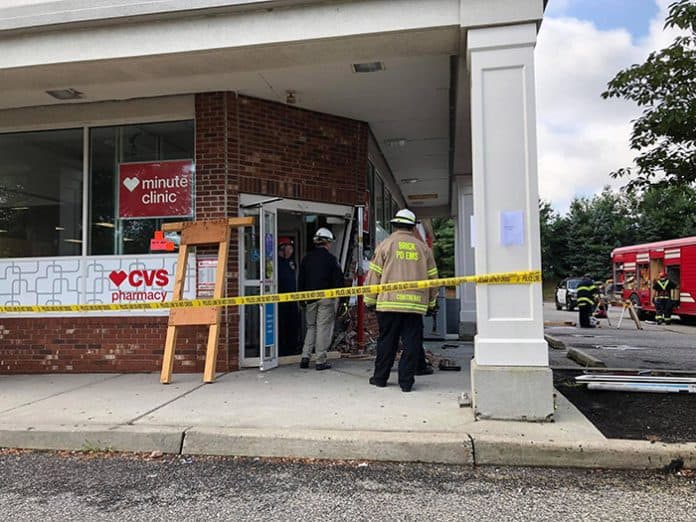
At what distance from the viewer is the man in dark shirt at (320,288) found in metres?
7.30

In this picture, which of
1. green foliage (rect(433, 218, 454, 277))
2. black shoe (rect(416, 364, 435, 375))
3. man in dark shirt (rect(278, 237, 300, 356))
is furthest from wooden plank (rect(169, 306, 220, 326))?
green foliage (rect(433, 218, 454, 277))

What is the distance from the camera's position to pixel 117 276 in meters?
7.39

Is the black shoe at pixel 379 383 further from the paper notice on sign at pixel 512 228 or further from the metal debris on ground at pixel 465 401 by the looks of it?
the paper notice on sign at pixel 512 228

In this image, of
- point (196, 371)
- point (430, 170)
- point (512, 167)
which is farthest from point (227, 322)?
point (430, 170)

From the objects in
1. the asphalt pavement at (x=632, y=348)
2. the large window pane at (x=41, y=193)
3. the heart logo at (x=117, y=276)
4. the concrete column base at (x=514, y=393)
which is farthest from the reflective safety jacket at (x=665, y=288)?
the large window pane at (x=41, y=193)

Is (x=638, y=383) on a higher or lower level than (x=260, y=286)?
lower

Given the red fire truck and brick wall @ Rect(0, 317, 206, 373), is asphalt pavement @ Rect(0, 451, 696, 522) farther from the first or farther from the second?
the red fire truck

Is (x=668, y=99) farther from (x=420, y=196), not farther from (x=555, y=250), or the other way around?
(x=555, y=250)

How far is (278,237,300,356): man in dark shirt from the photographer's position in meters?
7.95

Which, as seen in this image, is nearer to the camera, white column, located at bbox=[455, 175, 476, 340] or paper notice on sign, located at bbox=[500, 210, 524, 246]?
paper notice on sign, located at bbox=[500, 210, 524, 246]

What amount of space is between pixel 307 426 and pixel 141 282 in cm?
386

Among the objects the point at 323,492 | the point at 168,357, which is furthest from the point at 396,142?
the point at 323,492

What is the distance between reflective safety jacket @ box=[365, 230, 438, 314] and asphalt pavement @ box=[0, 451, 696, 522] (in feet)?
6.27

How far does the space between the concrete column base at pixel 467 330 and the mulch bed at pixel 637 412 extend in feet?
15.7
